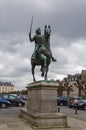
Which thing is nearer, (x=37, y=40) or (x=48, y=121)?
(x=48, y=121)

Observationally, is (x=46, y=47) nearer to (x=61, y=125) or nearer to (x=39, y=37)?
(x=39, y=37)

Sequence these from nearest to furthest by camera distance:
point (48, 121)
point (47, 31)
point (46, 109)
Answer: point (48, 121), point (46, 109), point (47, 31)

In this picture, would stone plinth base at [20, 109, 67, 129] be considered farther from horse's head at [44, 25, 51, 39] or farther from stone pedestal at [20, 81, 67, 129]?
horse's head at [44, 25, 51, 39]

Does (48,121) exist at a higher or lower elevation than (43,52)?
lower

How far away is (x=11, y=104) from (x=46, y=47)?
29.5 metres

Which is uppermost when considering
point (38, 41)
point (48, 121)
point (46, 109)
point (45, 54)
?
point (38, 41)

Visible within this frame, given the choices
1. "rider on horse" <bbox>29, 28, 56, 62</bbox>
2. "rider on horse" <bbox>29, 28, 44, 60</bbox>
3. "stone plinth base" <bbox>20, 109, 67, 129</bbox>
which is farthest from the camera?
"rider on horse" <bbox>29, 28, 44, 60</bbox>

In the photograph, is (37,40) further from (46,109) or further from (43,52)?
(46,109)

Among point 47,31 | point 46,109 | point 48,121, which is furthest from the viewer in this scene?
point 47,31

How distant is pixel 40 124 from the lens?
53.9 feet

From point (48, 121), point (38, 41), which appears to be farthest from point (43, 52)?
point (48, 121)

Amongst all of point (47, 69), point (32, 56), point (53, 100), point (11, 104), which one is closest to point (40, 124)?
point (53, 100)

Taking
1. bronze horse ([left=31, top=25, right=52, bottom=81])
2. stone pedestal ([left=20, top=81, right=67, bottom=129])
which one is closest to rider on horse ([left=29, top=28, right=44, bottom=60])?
bronze horse ([left=31, top=25, right=52, bottom=81])

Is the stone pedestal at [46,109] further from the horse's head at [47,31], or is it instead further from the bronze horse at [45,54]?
the horse's head at [47,31]
